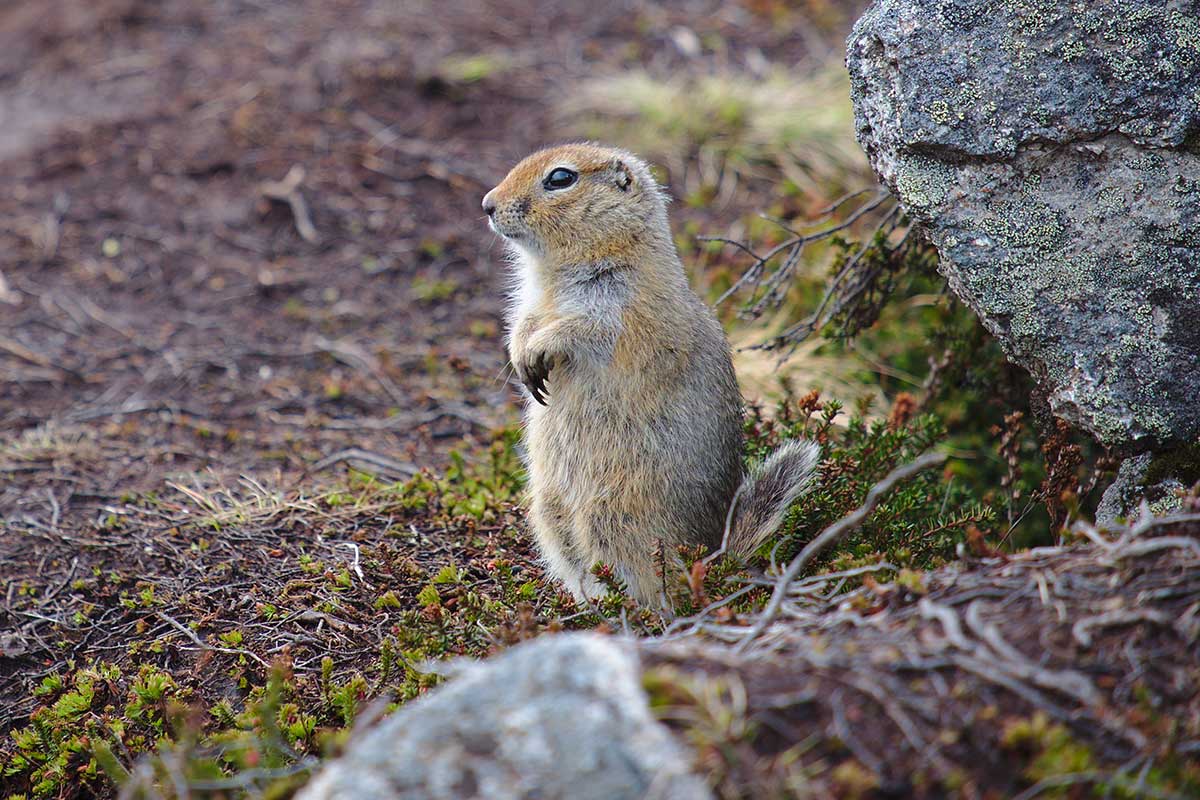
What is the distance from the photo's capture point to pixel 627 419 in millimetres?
4488

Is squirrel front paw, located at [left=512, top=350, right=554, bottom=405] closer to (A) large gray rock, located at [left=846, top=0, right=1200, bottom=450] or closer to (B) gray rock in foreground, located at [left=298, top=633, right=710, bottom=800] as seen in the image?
(A) large gray rock, located at [left=846, top=0, right=1200, bottom=450]

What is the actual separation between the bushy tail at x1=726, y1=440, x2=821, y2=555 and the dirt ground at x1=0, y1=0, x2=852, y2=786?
140 centimetres

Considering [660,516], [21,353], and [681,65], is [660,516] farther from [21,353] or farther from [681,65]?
[681,65]

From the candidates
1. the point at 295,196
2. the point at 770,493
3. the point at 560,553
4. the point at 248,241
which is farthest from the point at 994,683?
the point at 295,196

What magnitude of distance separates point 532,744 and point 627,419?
91.0 inches

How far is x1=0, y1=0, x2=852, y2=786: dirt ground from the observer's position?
223 inches

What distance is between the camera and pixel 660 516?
175 inches

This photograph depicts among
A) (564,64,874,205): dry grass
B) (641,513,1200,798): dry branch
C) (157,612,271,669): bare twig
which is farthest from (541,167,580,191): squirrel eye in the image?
(564,64,874,205): dry grass

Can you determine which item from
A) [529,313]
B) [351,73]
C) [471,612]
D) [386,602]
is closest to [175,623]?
[386,602]

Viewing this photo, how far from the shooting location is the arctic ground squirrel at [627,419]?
445cm

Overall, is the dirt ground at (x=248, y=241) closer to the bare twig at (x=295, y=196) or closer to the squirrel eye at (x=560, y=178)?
the bare twig at (x=295, y=196)

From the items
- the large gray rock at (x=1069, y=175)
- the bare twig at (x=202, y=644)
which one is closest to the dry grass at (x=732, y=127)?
the large gray rock at (x=1069, y=175)

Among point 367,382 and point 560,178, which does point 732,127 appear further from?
point 560,178

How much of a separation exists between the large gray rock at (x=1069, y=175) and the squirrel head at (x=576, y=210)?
122 cm
